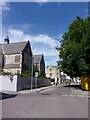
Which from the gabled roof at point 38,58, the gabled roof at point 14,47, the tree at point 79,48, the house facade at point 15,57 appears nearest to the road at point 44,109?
the tree at point 79,48

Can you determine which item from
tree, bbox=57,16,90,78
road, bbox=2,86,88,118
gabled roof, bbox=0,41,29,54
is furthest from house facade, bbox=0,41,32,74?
road, bbox=2,86,88,118

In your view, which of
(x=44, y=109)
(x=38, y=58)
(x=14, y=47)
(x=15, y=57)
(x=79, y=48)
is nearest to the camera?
(x=44, y=109)

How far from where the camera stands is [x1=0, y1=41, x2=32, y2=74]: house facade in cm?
7931

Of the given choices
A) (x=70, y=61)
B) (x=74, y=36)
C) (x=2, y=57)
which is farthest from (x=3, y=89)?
(x=2, y=57)

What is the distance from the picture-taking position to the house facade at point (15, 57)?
260ft

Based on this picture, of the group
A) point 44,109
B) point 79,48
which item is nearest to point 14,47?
point 79,48

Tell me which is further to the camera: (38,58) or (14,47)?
(38,58)

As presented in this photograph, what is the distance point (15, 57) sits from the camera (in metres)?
80.6

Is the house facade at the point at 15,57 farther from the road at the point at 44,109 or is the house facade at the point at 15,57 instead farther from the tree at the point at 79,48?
the road at the point at 44,109

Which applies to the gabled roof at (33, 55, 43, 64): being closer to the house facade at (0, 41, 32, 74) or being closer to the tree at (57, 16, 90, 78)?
the house facade at (0, 41, 32, 74)

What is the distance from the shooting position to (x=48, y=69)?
150 metres

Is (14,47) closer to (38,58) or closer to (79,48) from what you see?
(38,58)

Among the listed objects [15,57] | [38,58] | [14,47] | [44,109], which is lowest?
[44,109]

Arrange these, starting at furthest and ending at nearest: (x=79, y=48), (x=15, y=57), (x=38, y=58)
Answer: (x=38, y=58) < (x=15, y=57) < (x=79, y=48)
